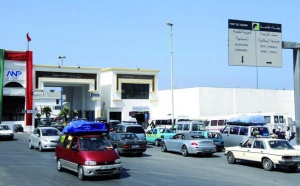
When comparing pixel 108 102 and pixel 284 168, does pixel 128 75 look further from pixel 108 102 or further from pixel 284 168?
pixel 284 168

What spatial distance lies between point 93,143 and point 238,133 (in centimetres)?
1382

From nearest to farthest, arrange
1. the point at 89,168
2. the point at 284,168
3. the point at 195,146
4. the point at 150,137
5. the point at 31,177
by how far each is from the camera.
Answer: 1. the point at 89,168
2. the point at 31,177
3. the point at 284,168
4. the point at 195,146
5. the point at 150,137

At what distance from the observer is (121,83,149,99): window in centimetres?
5616

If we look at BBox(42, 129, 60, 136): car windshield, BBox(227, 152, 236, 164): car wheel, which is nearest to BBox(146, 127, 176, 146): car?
BBox(42, 129, 60, 136): car windshield

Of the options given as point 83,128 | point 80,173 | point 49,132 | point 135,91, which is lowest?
point 80,173

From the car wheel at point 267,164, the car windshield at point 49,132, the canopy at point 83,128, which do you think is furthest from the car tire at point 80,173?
the car windshield at point 49,132

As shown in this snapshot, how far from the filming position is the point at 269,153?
16969 mm

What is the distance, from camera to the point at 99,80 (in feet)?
182

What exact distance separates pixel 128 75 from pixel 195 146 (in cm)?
3517

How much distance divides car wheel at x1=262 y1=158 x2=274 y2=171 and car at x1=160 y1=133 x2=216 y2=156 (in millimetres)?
5104

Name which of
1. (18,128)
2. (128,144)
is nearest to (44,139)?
(128,144)

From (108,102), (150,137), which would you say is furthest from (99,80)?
(150,137)

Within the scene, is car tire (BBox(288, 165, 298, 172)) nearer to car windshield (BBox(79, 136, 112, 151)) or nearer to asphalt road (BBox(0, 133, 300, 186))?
asphalt road (BBox(0, 133, 300, 186))

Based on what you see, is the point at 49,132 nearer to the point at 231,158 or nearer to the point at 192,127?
the point at 192,127
